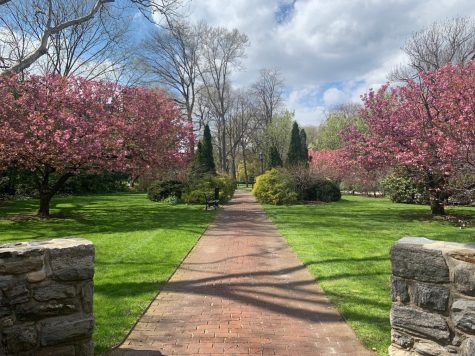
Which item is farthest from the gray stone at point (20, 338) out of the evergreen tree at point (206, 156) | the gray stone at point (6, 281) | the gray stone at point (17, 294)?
the evergreen tree at point (206, 156)

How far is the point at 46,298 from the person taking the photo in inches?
131

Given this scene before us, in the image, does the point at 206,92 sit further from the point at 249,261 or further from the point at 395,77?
the point at 249,261

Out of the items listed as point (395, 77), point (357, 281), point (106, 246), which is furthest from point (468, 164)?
point (395, 77)

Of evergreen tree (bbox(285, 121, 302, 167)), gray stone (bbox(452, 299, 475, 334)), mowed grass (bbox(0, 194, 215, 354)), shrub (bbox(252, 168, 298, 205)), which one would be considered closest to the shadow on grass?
mowed grass (bbox(0, 194, 215, 354))

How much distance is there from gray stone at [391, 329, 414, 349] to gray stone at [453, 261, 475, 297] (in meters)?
0.71

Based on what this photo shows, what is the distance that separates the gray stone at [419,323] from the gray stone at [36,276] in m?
3.06

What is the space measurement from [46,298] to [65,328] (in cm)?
31

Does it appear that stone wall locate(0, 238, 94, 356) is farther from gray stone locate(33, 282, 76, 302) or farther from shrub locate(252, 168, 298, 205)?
shrub locate(252, 168, 298, 205)

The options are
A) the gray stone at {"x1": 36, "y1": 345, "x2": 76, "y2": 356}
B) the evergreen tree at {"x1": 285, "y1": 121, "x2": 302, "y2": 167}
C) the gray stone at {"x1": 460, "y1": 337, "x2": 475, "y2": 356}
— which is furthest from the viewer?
the evergreen tree at {"x1": 285, "y1": 121, "x2": 302, "y2": 167}

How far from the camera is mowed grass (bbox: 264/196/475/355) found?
4.72 metres

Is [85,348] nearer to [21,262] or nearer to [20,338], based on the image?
[20,338]

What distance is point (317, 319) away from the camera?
465 centimetres

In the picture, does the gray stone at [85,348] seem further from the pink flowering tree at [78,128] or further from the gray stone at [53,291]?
the pink flowering tree at [78,128]

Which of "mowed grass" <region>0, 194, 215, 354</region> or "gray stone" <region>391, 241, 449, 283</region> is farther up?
"gray stone" <region>391, 241, 449, 283</region>
